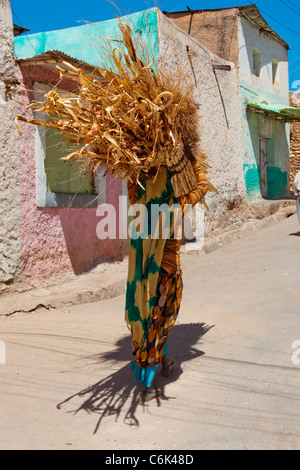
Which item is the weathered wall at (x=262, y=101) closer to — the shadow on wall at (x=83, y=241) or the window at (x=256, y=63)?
the window at (x=256, y=63)

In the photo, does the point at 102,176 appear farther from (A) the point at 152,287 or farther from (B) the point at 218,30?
(B) the point at 218,30

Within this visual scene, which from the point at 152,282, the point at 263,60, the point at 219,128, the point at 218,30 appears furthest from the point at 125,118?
the point at 263,60

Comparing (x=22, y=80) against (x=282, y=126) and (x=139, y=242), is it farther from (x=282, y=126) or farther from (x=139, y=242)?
(x=282, y=126)

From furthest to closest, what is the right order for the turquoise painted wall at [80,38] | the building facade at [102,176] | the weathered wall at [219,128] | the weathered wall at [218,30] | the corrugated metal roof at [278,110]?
1. the corrugated metal roof at [278,110]
2. the weathered wall at [218,30]
3. the weathered wall at [219,128]
4. the turquoise painted wall at [80,38]
5. the building facade at [102,176]

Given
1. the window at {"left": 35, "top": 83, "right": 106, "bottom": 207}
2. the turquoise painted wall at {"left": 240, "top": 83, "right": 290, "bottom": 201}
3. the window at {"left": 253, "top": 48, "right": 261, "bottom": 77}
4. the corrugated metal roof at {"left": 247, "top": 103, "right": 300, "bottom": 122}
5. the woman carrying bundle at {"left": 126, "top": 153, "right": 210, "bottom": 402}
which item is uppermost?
the window at {"left": 253, "top": 48, "right": 261, "bottom": 77}

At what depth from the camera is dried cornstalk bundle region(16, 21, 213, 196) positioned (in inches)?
119

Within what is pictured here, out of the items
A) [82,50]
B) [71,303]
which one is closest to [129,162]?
[71,303]

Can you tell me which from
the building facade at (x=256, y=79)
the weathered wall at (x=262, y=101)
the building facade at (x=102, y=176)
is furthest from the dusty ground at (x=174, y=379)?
the building facade at (x=256, y=79)

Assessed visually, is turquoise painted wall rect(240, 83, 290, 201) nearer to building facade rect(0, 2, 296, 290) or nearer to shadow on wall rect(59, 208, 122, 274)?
building facade rect(0, 2, 296, 290)

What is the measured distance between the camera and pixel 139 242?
3338 millimetres

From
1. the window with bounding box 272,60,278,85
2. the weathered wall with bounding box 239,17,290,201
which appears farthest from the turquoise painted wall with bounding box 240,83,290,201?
the window with bounding box 272,60,278,85

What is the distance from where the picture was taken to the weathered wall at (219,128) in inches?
415

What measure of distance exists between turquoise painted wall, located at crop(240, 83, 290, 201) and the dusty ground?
24.6 feet

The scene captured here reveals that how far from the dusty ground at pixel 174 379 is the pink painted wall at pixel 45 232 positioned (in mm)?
786
